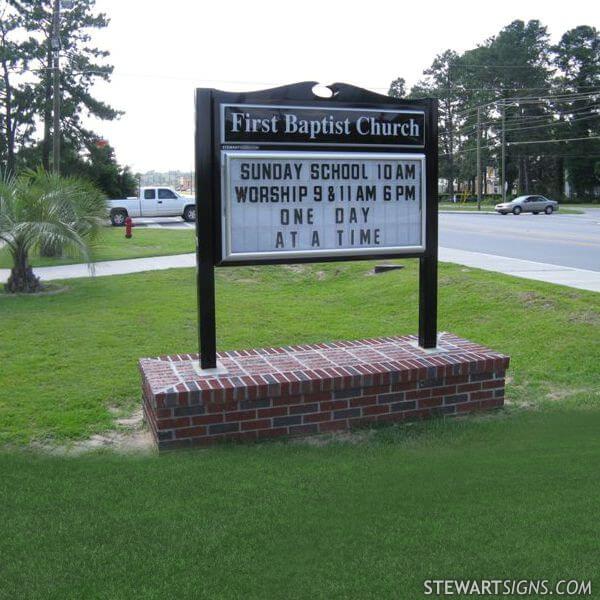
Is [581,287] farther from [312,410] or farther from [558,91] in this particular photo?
[558,91]

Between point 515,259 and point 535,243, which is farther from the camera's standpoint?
point 535,243

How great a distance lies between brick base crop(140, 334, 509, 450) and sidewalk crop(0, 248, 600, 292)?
19.0 ft

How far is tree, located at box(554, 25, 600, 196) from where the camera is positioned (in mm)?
68125

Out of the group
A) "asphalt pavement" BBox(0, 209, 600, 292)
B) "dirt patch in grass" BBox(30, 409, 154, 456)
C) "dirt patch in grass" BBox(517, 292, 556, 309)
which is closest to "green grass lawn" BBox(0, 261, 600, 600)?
"dirt patch in grass" BBox(30, 409, 154, 456)

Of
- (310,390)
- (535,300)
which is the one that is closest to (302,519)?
(310,390)

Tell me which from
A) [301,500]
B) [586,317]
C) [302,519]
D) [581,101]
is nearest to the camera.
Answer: [302,519]

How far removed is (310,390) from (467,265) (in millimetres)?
9651

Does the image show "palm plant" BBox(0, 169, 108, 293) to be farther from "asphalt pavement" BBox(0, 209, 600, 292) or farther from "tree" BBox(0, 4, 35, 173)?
"tree" BBox(0, 4, 35, 173)

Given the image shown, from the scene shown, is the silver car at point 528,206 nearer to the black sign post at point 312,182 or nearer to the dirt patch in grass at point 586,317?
the dirt patch in grass at point 586,317

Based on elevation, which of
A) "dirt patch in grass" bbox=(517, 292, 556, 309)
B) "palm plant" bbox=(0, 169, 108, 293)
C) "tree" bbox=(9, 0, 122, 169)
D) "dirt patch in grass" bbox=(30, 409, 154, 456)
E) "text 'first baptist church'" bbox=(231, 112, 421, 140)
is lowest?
"dirt patch in grass" bbox=(30, 409, 154, 456)

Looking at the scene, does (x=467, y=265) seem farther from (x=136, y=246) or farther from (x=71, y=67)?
(x=71, y=67)

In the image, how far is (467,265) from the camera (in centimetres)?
1425

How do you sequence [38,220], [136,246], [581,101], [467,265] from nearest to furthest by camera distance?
1. [38,220]
2. [467,265]
3. [136,246]
4. [581,101]

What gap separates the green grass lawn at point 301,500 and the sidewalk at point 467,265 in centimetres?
467
